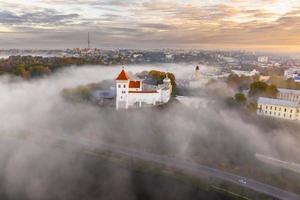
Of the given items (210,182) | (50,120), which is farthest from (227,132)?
(50,120)

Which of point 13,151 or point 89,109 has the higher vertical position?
point 89,109

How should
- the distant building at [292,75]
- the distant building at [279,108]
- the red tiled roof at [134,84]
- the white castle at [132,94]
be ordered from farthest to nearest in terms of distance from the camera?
1. the distant building at [292,75]
2. the red tiled roof at [134,84]
3. the white castle at [132,94]
4. the distant building at [279,108]

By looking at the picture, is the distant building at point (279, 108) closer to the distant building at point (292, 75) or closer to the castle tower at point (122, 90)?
the castle tower at point (122, 90)

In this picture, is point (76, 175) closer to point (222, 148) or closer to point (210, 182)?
point (210, 182)

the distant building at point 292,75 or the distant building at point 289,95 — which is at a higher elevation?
the distant building at point 292,75

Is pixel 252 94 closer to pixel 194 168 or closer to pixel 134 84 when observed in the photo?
pixel 134 84

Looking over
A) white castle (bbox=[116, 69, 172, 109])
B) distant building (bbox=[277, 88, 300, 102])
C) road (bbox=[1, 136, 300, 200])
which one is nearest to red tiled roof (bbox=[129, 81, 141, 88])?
white castle (bbox=[116, 69, 172, 109])

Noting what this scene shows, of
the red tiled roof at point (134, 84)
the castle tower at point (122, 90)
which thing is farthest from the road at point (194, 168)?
the red tiled roof at point (134, 84)
